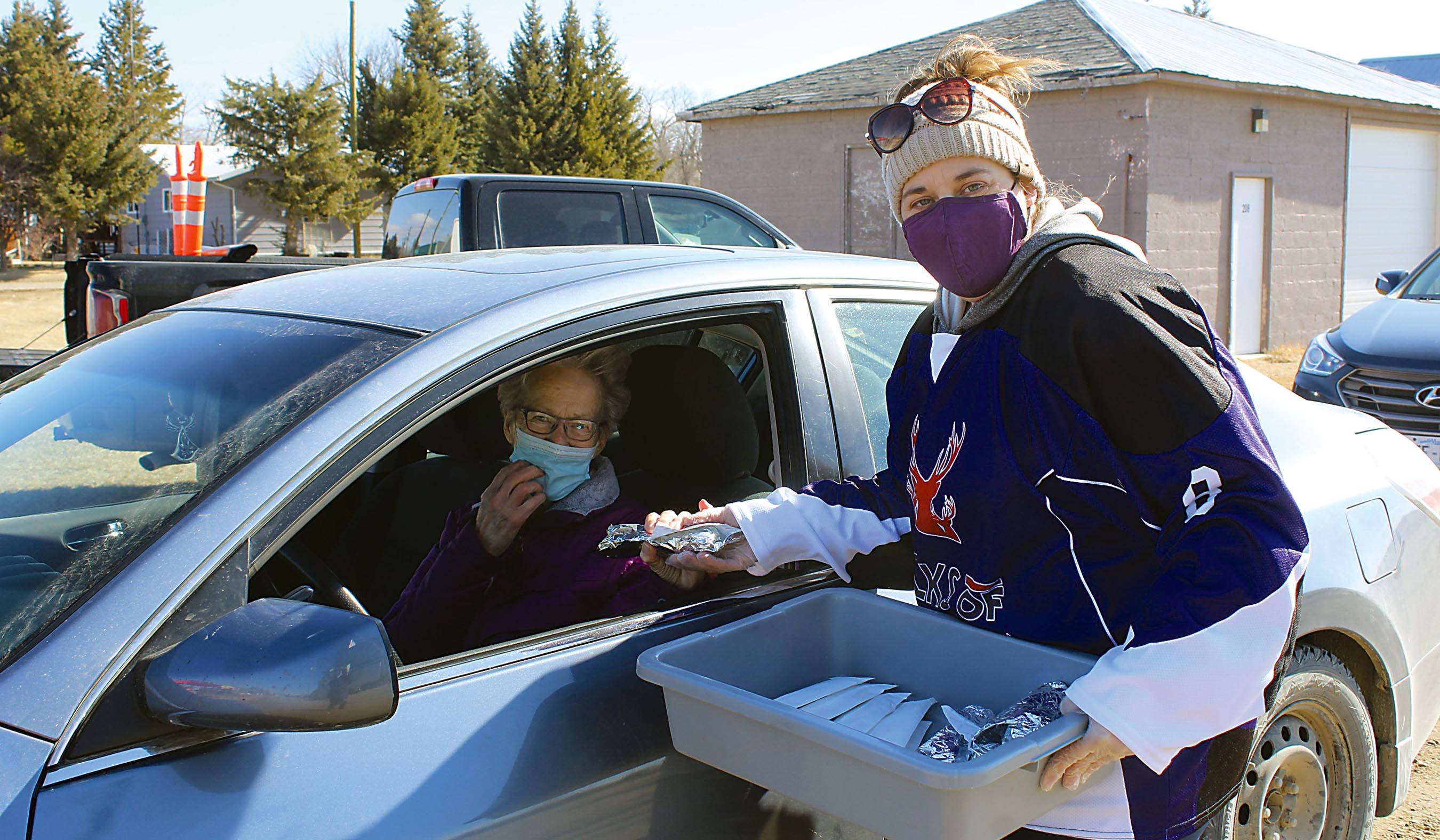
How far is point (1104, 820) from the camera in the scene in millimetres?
1668

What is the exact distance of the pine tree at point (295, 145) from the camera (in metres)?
37.5

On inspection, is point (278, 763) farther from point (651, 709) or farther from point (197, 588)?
point (651, 709)

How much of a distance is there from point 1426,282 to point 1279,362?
689 centimetres

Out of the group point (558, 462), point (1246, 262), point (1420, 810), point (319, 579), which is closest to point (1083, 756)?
point (558, 462)

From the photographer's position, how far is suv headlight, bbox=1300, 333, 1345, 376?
730 centimetres

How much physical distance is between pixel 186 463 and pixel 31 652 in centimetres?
36

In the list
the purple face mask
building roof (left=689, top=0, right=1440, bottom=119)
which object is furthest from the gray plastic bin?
building roof (left=689, top=0, right=1440, bottom=119)

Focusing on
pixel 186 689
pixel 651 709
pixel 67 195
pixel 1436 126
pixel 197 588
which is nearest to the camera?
pixel 186 689

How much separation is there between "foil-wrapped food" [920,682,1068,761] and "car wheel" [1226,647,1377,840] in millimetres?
847

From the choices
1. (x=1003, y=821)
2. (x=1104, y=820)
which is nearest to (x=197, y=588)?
(x=1003, y=821)

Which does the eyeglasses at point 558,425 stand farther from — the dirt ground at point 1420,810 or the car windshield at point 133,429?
the dirt ground at point 1420,810

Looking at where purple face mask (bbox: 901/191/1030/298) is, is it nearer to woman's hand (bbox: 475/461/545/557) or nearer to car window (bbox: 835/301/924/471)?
car window (bbox: 835/301/924/471)

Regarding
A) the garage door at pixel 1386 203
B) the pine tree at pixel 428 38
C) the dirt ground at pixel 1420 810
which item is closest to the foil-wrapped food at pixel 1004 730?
the dirt ground at pixel 1420 810

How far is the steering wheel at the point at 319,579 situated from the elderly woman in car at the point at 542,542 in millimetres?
119
